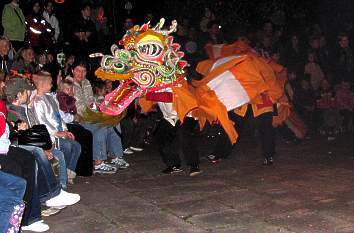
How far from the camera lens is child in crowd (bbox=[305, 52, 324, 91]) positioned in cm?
Result: 1143

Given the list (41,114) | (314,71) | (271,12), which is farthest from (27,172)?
(271,12)

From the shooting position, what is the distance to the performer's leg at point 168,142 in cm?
720

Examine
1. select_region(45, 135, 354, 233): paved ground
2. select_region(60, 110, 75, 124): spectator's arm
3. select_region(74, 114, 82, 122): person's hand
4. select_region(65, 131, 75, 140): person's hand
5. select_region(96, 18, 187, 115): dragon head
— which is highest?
select_region(96, 18, 187, 115): dragon head

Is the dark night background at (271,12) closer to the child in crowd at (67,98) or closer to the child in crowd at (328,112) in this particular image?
the child in crowd at (328,112)

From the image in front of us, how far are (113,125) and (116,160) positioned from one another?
0.57 metres

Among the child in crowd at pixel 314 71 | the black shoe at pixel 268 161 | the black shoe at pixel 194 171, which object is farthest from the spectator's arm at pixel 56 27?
the child in crowd at pixel 314 71

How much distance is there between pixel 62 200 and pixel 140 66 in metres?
2.00

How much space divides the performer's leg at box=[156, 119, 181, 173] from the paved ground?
23 centimetres

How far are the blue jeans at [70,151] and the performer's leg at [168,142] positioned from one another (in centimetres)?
119

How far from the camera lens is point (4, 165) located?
4.77 m

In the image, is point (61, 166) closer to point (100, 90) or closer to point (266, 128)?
point (100, 90)

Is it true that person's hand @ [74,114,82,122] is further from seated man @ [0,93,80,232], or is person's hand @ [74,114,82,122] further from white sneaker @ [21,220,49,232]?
white sneaker @ [21,220,49,232]

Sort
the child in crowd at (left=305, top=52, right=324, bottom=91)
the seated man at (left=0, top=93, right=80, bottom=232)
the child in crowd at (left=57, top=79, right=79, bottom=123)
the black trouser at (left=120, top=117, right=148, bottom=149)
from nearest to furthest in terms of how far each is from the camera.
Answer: the seated man at (left=0, top=93, right=80, bottom=232), the child in crowd at (left=57, top=79, right=79, bottom=123), the black trouser at (left=120, top=117, right=148, bottom=149), the child in crowd at (left=305, top=52, right=324, bottom=91)

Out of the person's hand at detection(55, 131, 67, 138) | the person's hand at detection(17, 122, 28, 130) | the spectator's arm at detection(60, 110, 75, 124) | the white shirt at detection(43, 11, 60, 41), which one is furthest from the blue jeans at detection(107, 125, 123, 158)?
the white shirt at detection(43, 11, 60, 41)
